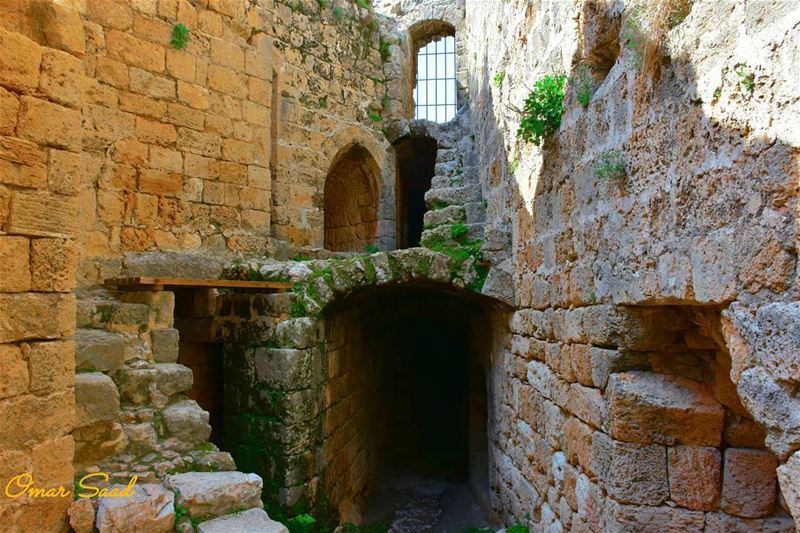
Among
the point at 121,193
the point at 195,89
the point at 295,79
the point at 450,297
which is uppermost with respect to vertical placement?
the point at 295,79

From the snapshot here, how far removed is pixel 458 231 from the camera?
5910mm

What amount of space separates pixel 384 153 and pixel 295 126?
1986 millimetres

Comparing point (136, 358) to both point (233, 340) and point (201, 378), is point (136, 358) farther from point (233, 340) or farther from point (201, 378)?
point (201, 378)

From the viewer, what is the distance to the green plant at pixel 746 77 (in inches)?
77.3

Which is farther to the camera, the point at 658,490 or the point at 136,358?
the point at 136,358

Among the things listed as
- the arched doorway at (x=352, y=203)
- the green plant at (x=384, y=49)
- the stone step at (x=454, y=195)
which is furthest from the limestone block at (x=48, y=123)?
the green plant at (x=384, y=49)

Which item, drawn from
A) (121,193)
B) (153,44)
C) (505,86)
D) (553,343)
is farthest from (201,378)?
(505,86)

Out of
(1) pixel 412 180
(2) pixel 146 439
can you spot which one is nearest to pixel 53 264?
(2) pixel 146 439

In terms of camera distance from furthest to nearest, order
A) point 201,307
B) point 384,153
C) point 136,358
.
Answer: point 384,153 < point 201,307 < point 136,358

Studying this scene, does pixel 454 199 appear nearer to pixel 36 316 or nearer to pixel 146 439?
pixel 146 439

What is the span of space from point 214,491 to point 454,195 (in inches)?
193

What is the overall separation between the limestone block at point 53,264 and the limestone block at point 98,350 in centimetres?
96

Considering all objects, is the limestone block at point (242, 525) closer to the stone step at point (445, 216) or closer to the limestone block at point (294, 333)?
the limestone block at point (294, 333)

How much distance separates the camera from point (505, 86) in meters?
5.57
